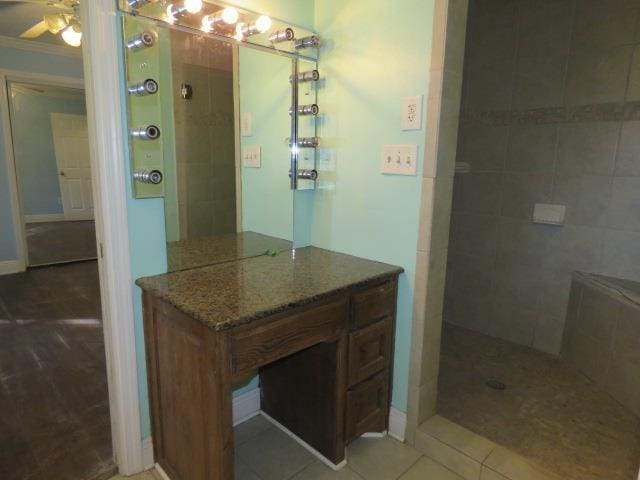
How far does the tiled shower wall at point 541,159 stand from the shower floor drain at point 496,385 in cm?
58

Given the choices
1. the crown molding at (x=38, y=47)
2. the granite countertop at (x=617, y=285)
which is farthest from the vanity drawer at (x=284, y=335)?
the crown molding at (x=38, y=47)

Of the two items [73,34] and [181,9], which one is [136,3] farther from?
[73,34]

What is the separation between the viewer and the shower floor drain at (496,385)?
2.20 meters

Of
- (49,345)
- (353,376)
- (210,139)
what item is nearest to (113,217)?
(210,139)

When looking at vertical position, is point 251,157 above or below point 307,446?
above

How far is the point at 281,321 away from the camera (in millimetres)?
1316

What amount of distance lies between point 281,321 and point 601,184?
2.02 metres

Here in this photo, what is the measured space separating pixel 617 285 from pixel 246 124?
2115 millimetres

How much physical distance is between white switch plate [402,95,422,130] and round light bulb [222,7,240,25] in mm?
742

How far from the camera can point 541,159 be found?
2.50m

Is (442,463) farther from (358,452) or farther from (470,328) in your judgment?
(470,328)

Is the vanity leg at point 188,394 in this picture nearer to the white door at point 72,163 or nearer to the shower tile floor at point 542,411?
the shower tile floor at point 542,411

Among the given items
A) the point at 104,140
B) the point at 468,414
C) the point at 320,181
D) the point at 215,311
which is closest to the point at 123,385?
the point at 215,311

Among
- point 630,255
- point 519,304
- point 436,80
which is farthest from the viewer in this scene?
point 519,304
